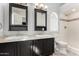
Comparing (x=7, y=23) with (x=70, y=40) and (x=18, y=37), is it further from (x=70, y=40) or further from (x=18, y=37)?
(x=70, y=40)

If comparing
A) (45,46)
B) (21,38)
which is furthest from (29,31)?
(45,46)

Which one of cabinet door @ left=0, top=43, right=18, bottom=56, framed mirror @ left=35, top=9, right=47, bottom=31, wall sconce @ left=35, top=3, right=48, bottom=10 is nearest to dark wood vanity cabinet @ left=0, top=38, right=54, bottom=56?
cabinet door @ left=0, top=43, right=18, bottom=56

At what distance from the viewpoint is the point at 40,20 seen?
1.35m

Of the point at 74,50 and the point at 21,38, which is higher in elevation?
the point at 21,38

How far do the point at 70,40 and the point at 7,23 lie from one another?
0.87 meters

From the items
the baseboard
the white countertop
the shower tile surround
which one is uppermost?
the shower tile surround

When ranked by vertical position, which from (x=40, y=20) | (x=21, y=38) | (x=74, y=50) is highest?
(x=40, y=20)

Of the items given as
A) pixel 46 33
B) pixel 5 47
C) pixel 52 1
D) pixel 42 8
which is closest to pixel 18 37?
pixel 5 47

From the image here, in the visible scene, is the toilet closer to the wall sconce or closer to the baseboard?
the baseboard

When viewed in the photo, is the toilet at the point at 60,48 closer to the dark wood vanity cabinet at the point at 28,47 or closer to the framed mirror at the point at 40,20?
the dark wood vanity cabinet at the point at 28,47

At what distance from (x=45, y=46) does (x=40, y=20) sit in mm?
369

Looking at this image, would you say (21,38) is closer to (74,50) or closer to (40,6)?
(40,6)

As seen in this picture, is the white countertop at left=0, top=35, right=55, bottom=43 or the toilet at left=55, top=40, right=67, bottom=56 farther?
the toilet at left=55, top=40, right=67, bottom=56

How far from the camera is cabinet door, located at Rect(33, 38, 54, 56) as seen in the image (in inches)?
51.7
